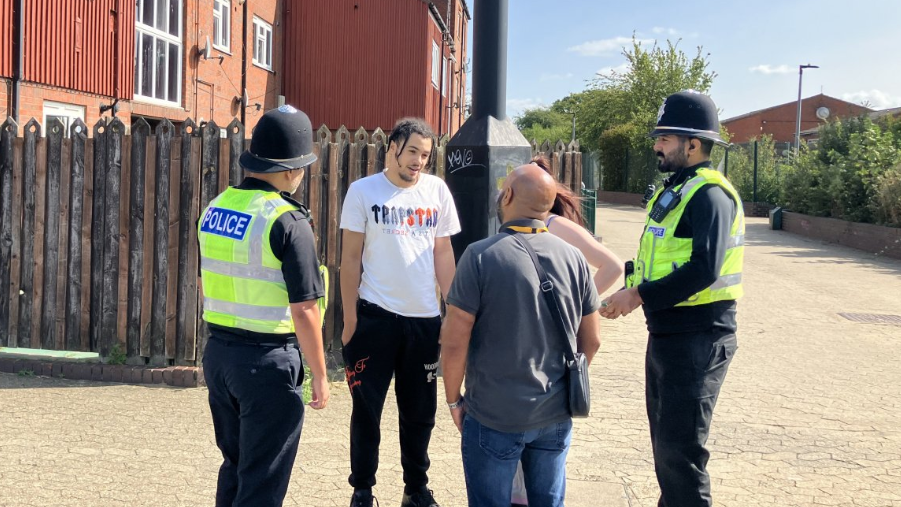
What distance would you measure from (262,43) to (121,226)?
1881 cm

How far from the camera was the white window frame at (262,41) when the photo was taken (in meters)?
23.8

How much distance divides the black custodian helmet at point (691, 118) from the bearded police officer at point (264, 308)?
1562 mm

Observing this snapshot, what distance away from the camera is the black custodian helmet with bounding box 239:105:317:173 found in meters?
3.17

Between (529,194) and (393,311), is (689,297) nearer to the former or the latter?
(529,194)

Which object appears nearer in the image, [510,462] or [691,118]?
[510,462]

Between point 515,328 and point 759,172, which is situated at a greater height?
point 759,172

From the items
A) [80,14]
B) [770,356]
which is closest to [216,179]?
[770,356]

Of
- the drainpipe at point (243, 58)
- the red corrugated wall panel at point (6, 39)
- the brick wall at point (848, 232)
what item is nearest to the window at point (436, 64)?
the drainpipe at point (243, 58)

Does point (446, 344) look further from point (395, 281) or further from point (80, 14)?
point (80, 14)

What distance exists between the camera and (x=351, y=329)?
4152 millimetres

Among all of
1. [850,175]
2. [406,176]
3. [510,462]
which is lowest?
[510,462]

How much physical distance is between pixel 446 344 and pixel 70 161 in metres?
4.90

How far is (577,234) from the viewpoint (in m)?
3.97

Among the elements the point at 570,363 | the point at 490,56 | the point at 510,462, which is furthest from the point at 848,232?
the point at 510,462
